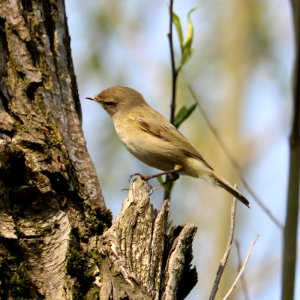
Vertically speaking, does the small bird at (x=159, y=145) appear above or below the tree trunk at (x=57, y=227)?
above

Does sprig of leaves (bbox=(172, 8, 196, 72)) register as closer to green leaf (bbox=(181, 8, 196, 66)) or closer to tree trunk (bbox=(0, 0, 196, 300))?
Answer: green leaf (bbox=(181, 8, 196, 66))

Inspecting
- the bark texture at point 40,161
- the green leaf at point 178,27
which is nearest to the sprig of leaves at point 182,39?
the green leaf at point 178,27

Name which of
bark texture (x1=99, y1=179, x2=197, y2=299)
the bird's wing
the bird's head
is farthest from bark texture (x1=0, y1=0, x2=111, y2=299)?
the bird's head

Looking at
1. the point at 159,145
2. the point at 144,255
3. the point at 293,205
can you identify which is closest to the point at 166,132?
the point at 159,145

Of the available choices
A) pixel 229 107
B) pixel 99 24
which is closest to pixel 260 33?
pixel 229 107

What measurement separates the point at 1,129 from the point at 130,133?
2.07m

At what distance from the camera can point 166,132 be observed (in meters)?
5.00

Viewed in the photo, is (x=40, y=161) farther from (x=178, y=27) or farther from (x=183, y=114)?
(x=178, y=27)

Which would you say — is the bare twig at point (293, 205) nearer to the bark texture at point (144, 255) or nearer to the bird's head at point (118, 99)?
the bark texture at point (144, 255)

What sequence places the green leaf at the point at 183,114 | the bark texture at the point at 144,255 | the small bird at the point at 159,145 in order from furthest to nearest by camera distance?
the small bird at the point at 159,145
the green leaf at the point at 183,114
the bark texture at the point at 144,255

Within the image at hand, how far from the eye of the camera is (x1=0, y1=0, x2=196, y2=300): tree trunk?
8.79ft

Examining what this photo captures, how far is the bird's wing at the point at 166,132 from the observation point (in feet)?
16.2

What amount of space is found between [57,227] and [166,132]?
89.2 inches

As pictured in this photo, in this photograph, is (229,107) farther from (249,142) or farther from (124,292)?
(124,292)
